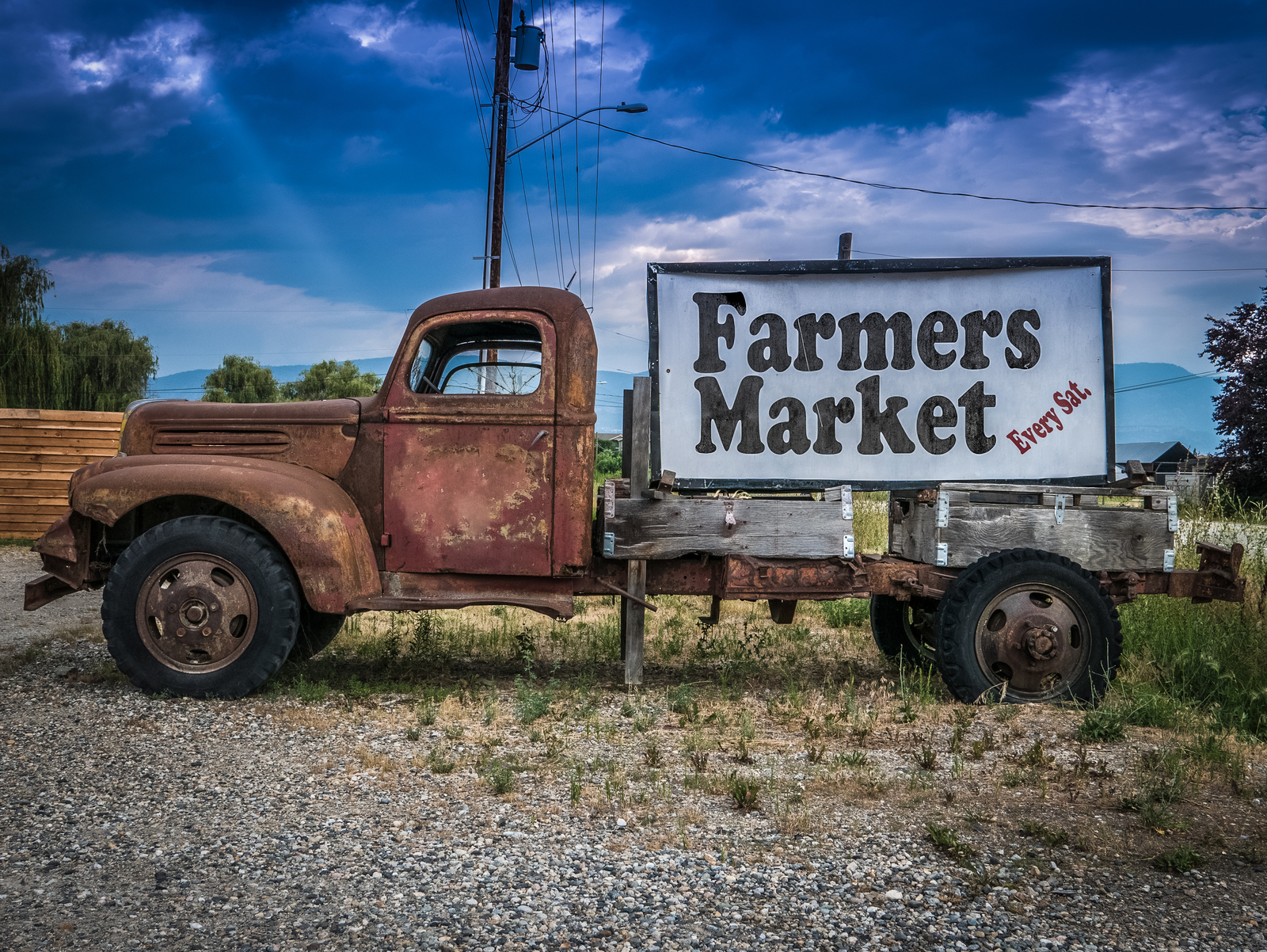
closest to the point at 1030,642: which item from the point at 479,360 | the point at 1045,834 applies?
the point at 1045,834

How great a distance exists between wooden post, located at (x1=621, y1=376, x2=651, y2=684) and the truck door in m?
0.53

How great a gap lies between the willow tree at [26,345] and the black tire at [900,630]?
74.4ft

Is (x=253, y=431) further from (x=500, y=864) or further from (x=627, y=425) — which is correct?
(x=500, y=864)

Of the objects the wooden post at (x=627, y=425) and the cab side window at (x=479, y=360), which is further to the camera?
the wooden post at (x=627, y=425)

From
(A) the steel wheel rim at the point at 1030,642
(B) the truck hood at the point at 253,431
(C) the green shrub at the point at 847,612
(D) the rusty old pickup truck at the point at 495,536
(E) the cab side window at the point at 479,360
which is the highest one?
(E) the cab side window at the point at 479,360

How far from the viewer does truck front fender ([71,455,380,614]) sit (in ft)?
15.5

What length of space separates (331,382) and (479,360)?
4575 centimetres

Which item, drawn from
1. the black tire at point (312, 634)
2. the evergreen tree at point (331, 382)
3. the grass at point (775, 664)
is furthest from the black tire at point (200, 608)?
the evergreen tree at point (331, 382)

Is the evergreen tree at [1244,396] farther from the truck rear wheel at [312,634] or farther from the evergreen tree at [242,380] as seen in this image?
the evergreen tree at [242,380]

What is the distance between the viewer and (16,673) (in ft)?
18.2

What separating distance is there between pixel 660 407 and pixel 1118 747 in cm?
304

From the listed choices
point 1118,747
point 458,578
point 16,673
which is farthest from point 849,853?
point 16,673

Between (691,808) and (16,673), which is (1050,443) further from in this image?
(16,673)

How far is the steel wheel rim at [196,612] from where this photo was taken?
4.79 meters
